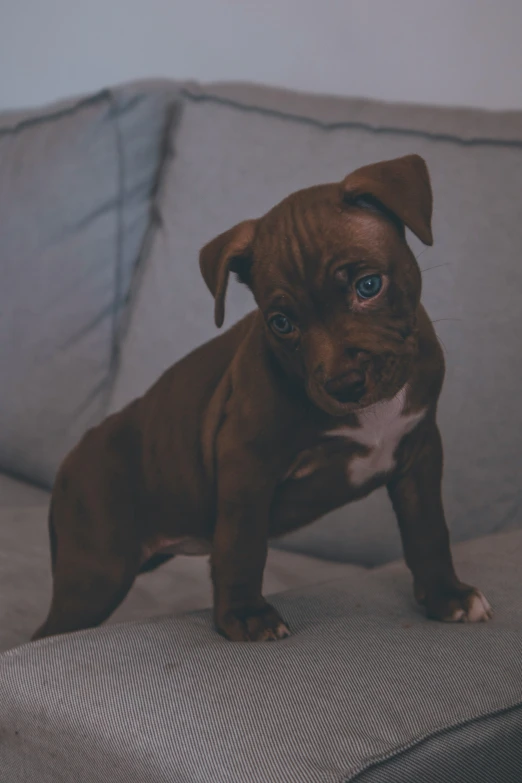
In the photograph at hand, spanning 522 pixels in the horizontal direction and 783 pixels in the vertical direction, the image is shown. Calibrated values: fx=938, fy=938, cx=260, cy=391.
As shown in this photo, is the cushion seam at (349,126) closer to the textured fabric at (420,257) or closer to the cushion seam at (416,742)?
the textured fabric at (420,257)

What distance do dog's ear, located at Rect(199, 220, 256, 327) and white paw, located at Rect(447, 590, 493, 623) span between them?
0.37 meters

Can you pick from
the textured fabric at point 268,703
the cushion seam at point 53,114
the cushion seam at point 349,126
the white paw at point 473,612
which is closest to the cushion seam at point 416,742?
the textured fabric at point 268,703

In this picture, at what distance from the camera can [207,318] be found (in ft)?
4.85

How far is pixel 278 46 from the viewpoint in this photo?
1.83 meters

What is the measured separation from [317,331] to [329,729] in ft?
1.06

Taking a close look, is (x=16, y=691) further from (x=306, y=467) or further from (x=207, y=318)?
(x=207, y=318)

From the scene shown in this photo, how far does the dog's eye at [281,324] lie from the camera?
82cm

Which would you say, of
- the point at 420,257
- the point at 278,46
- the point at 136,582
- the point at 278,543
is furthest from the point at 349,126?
the point at 136,582

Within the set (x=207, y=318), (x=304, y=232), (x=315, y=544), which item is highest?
(x=304, y=232)

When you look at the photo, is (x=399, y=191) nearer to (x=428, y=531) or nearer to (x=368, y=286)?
(x=368, y=286)

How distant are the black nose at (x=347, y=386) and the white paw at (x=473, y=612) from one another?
27 cm

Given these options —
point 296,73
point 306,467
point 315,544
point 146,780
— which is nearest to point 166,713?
point 146,780

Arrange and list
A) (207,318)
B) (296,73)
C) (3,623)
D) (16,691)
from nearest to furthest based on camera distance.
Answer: (16,691), (3,623), (207,318), (296,73)

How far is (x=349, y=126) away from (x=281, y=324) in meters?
0.69
